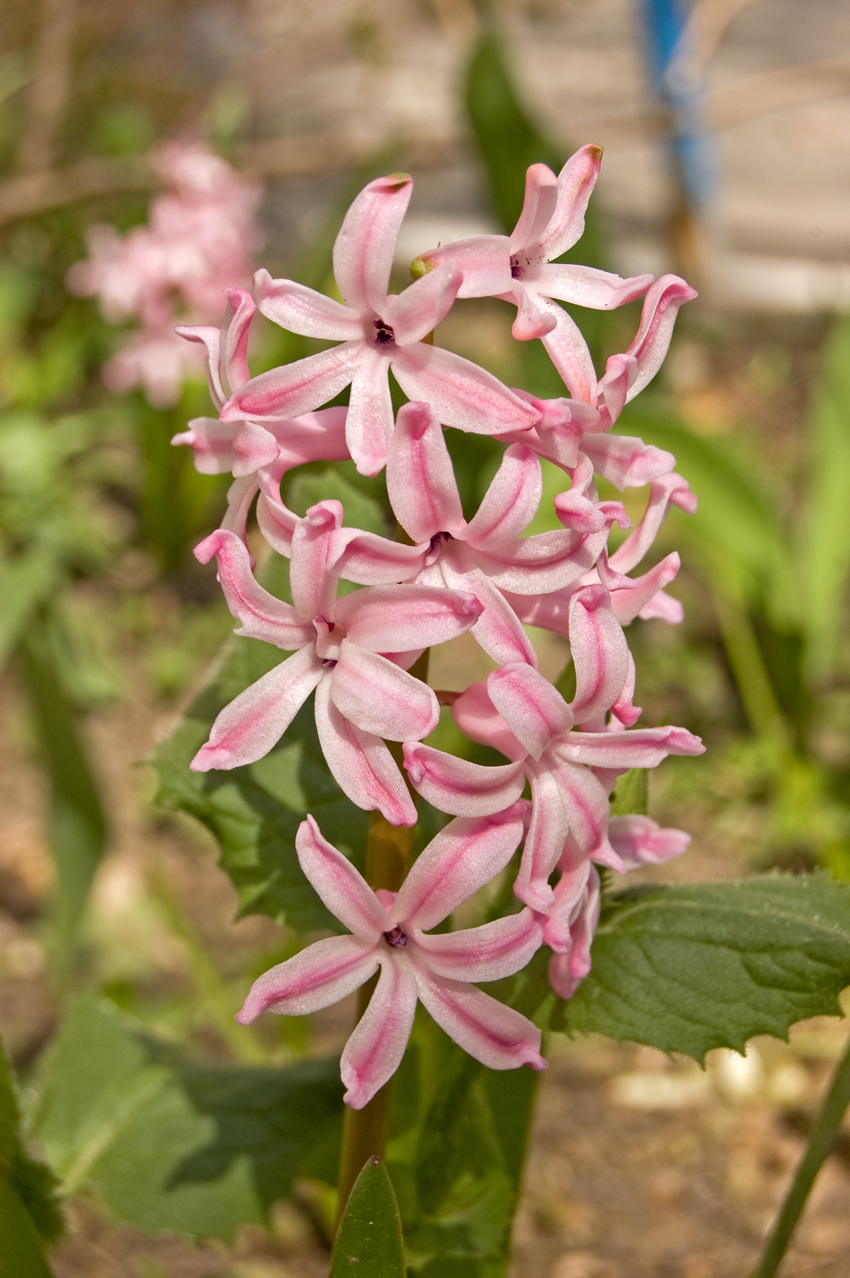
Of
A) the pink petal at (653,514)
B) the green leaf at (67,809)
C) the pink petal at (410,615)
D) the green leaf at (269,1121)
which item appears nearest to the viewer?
the pink petal at (410,615)

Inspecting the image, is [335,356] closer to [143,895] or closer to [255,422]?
[255,422]

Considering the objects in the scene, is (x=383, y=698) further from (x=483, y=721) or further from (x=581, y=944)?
(x=581, y=944)

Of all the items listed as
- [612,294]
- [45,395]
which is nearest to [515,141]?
[45,395]

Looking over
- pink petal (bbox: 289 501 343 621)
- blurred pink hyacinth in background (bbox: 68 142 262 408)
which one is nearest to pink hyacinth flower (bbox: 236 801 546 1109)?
pink petal (bbox: 289 501 343 621)

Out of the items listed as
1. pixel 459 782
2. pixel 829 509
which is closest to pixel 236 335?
pixel 459 782

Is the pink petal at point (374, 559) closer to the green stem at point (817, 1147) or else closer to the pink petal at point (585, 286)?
the pink petal at point (585, 286)

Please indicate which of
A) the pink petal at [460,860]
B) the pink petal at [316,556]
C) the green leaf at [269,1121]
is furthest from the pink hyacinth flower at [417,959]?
the green leaf at [269,1121]

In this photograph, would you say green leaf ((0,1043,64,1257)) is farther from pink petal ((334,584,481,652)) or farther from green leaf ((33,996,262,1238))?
pink petal ((334,584,481,652))
